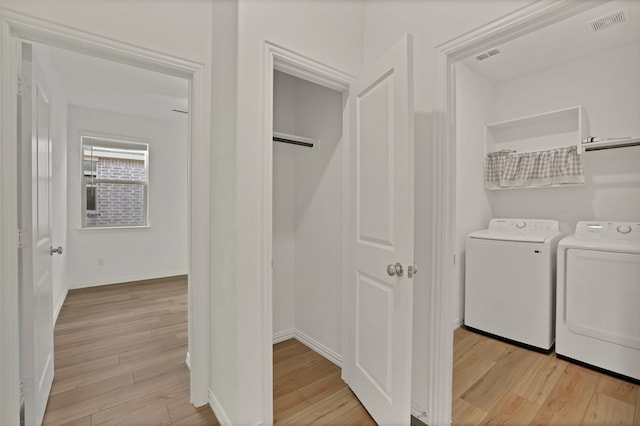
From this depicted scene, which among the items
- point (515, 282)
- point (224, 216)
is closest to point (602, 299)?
point (515, 282)

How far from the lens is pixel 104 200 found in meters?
4.67

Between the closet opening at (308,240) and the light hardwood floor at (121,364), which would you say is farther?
the closet opening at (308,240)

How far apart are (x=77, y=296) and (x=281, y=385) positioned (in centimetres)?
357

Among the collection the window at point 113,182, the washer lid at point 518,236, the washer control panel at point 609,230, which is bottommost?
the washer lid at point 518,236

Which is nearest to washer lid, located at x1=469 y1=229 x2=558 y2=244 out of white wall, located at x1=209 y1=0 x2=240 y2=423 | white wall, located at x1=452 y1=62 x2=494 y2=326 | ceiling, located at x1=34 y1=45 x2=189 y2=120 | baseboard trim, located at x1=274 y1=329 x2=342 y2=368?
white wall, located at x1=452 y1=62 x2=494 y2=326

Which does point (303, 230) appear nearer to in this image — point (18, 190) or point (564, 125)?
point (18, 190)

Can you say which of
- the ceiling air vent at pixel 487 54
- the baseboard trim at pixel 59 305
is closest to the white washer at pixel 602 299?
the ceiling air vent at pixel 487 54

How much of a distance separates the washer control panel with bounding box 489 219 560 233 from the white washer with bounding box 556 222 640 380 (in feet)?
1.31

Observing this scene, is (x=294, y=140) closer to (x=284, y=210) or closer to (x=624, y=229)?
(x=284, y=210)

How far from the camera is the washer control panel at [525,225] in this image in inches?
118

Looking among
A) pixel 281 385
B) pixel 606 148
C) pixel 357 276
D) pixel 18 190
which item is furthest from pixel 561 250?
pixel 18 190

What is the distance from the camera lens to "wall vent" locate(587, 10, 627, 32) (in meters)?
2.30

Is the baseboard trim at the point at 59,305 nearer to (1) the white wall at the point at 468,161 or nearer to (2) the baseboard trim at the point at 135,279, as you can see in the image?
(2) the baseboard trim at the point at 135,279

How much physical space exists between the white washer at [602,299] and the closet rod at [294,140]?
2.26 m
